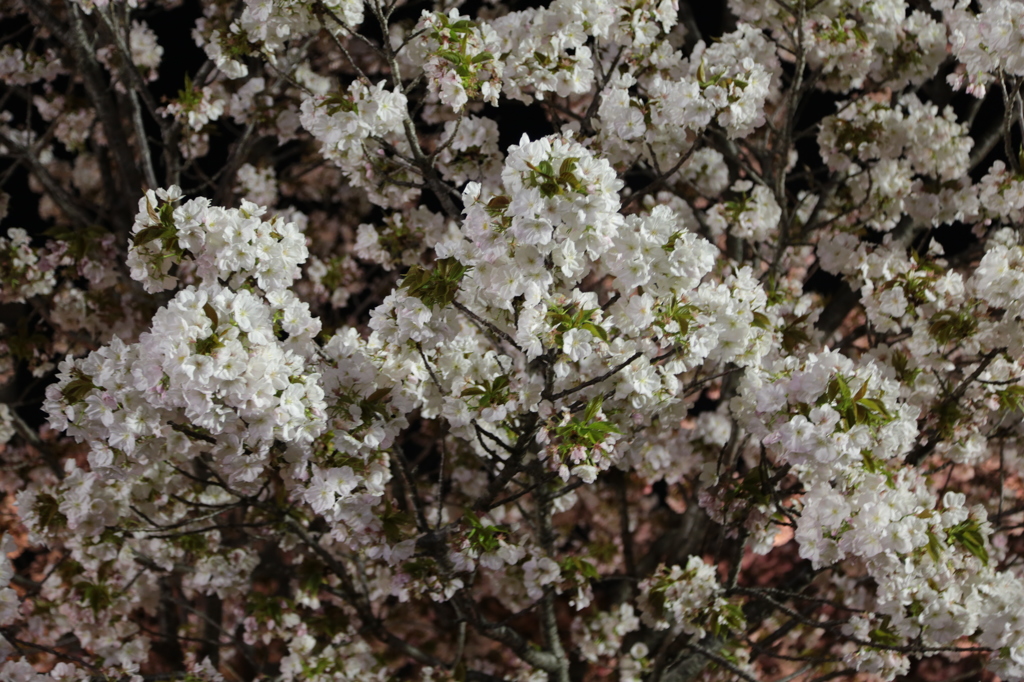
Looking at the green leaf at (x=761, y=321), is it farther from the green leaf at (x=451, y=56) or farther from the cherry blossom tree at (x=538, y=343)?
the green leaf at (x=451, y=56)

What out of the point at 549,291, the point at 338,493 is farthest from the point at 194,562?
the point at 549,291

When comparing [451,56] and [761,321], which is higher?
[451,56]

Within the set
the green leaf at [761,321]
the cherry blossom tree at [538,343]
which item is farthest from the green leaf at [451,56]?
the green leaf at [761,321]

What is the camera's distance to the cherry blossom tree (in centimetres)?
195

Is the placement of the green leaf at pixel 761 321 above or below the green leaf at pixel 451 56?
below

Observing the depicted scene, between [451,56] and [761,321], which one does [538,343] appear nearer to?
[761,321]

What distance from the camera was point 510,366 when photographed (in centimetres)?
226

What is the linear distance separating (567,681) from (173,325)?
83.1 inches

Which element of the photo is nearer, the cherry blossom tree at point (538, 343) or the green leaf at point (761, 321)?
the cherry blossom tree at point (538, 343)

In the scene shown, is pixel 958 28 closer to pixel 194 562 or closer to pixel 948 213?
pixel 948 213

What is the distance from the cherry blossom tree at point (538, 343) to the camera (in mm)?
1951

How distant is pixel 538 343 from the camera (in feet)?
6.11

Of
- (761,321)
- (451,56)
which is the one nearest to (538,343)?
(761,321)

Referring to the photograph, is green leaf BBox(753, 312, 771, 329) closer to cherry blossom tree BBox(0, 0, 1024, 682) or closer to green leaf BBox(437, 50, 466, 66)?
cherry blossom tree BBox(0, 0, 1024, 682)
